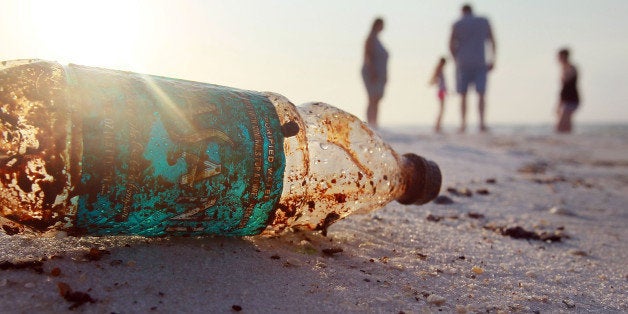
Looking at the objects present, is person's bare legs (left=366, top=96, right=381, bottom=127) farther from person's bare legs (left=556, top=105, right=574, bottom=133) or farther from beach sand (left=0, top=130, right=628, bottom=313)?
beach sand (left=0, top=130, right=628, bottom=313)

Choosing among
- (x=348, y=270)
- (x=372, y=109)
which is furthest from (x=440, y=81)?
(x=348, y=270)

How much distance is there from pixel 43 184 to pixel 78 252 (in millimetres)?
301

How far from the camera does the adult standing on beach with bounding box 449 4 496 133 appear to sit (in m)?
9.25

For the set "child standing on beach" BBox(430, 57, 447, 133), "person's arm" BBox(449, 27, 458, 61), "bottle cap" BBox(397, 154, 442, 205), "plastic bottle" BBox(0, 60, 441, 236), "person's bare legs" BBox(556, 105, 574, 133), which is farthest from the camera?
"person's bare legs" BBox(556, 105, 574, 133)

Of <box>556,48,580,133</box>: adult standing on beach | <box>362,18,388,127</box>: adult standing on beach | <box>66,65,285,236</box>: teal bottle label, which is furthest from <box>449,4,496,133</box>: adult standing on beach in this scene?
<box>66,65,285,236</box>: teal bottle label

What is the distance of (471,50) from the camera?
924 cm

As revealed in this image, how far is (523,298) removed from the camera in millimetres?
1749

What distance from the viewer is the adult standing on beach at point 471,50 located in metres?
9.25

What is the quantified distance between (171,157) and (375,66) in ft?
25.5

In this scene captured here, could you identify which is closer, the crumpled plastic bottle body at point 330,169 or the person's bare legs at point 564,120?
the crumpled plastic bottle body at point 330,169

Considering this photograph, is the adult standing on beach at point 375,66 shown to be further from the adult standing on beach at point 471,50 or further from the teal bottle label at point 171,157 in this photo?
the teal bottle label at point 171,157

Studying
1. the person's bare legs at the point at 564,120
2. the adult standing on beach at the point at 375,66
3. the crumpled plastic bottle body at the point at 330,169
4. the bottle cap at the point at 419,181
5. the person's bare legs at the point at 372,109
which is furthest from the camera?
the person's bare legs at the point at 564,120

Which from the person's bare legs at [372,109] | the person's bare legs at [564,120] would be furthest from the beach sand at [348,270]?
the person's bare legs at [564,120]

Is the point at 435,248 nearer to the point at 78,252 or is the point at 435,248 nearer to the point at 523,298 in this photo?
the point at 523,298
